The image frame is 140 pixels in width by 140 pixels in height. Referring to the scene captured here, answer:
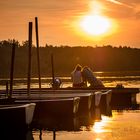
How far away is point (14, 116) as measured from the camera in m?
25.1

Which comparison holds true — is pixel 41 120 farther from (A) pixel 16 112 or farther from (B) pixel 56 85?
(B) pixel 56 85

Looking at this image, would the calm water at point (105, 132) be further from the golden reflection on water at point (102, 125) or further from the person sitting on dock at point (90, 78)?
the person sitting on dock at point (90, 78)

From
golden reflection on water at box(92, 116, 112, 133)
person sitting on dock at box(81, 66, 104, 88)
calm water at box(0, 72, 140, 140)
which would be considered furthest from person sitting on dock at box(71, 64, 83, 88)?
calm water at box(0, 72, 140, 140)

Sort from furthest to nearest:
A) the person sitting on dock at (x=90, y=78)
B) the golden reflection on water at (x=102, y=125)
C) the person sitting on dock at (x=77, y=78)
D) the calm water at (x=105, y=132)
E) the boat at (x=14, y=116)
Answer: the person sitting on dock at (x=90, y=78) < the person sitting on dock at (x=77, y=78) < the golden reflection on water at (x=102, y=125) < the boat at (x=14, y=116) < the calm water at (x=105, y=132)

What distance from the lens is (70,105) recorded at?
30297mm

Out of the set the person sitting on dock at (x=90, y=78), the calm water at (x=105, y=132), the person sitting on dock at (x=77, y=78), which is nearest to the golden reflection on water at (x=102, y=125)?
the calm water at (x=105, y=132)

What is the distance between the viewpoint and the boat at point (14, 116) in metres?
24.8

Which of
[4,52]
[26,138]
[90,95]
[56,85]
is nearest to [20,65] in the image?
[4,52]

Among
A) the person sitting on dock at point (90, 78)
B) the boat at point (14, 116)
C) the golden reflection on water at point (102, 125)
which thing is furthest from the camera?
the person sitting on dock at point (90, 78)

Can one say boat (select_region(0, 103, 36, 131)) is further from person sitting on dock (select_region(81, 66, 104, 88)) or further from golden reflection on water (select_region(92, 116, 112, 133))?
person sitting on dock (select_region(81, 66, 104, 88))

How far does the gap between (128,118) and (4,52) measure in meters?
116

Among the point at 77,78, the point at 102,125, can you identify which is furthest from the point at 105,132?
the point at 77,78

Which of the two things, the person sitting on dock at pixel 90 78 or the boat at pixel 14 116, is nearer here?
the boat at pixel 14 116

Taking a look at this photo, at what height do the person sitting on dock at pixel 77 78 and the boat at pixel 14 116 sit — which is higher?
the person sitting on dock at pixel 77 78
